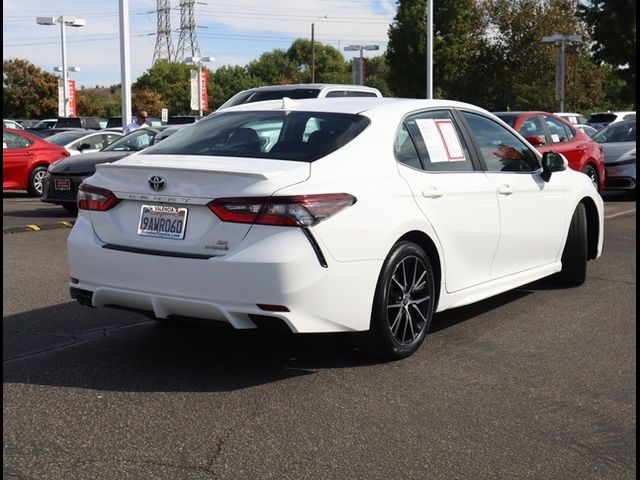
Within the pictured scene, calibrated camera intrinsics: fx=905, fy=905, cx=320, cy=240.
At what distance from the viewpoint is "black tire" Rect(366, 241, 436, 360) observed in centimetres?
510

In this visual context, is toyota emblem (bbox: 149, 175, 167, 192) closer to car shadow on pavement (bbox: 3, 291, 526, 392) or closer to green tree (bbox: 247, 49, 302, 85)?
car shadow on pavement (bbox: 3, 291, 526, 392)

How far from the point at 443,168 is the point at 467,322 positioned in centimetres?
121

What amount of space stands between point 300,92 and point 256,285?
9907mm

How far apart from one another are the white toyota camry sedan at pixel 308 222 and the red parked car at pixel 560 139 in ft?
26.3

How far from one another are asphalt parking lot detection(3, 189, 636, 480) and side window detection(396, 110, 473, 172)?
44.6 inches

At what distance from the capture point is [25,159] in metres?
17.2

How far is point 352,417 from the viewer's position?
171 inches

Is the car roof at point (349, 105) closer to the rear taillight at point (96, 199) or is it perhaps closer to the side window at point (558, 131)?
the rear taillight at point (96, 199)

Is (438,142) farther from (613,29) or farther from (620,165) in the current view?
(613,29)

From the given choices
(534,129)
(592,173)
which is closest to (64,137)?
(534,129)

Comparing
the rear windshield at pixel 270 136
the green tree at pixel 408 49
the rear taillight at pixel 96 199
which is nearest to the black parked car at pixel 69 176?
the rear windshield at pixel 270 136

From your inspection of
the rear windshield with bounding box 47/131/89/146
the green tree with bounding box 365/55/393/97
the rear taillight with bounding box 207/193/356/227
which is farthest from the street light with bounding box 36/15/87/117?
the green tree with bounding box 365/55/393/97

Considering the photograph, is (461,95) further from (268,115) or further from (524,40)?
(268,115)

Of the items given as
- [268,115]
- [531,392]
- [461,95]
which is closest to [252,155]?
[268,115]
